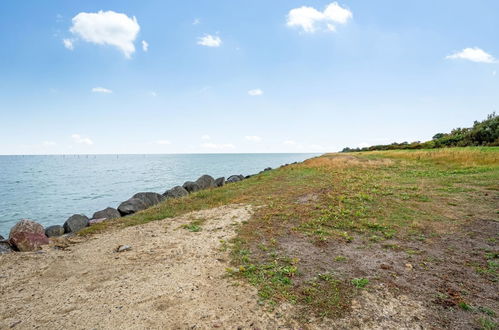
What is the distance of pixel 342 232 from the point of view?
792 centimetres

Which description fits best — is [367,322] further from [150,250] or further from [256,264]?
[150,250]

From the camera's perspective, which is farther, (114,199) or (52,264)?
(114,199)

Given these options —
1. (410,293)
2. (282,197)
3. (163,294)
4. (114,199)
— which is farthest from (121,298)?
(114,199)

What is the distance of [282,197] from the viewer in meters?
13.2

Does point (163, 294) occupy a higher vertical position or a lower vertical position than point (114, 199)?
higher

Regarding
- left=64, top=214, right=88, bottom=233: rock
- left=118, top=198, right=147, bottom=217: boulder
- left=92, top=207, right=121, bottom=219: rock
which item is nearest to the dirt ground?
left=64, top=214, right=88, bottom=233: rock

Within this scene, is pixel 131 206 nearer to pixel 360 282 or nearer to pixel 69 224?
pixel 69 224

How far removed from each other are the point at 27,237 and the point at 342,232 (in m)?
10.4

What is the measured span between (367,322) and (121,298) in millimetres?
4398

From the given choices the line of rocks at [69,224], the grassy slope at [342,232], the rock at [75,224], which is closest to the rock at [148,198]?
the line of rocks at [69,224]

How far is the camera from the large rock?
839 cm

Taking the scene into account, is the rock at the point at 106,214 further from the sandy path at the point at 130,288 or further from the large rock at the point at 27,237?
the sandy path at the point at 130,288

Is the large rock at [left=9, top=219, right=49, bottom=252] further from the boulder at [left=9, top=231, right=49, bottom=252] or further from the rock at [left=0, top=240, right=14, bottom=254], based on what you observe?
the rock at [left=0, top=240, right=14, bottom=254]

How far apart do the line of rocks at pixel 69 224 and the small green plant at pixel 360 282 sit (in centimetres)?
965
